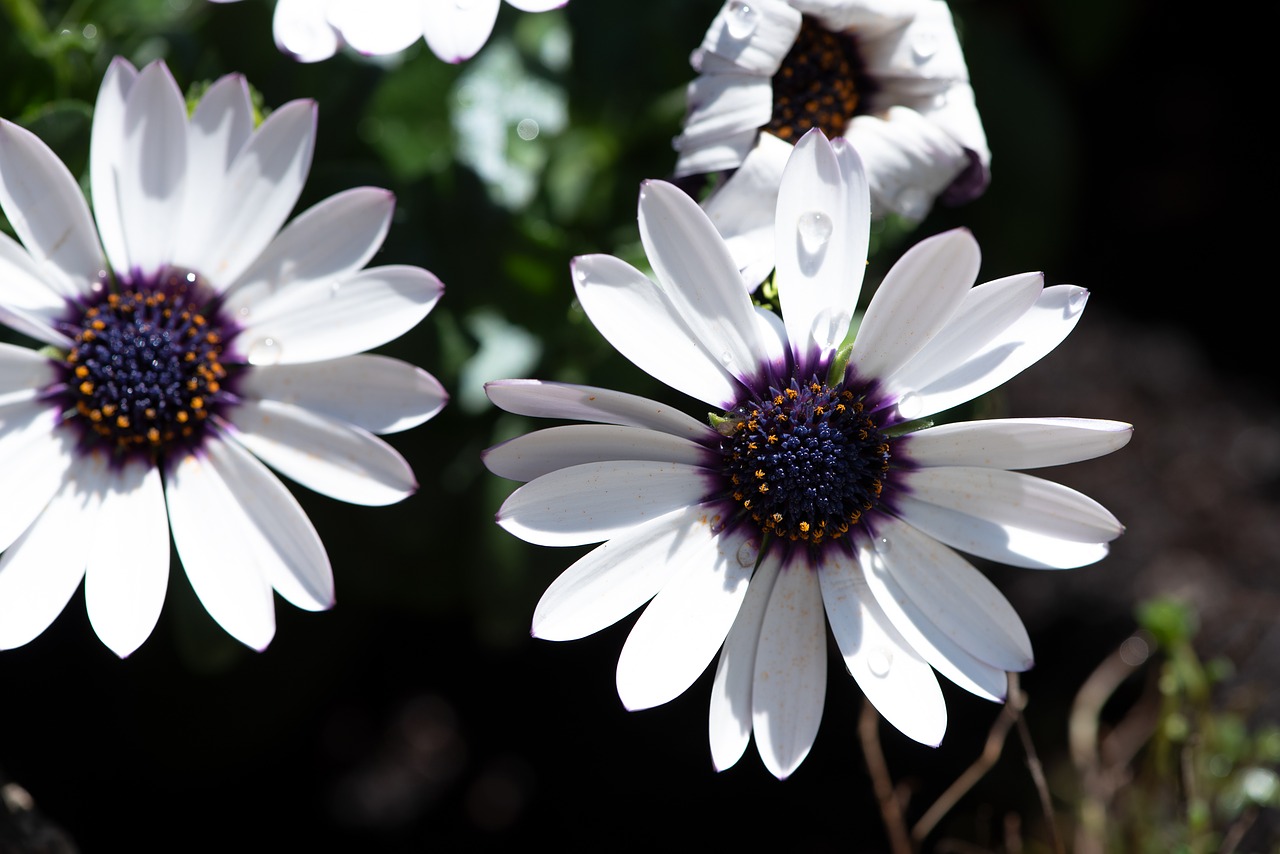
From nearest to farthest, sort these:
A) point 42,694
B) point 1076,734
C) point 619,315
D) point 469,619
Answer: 1. point 619,315
2. point 1076,734
3. point 42,694
4. point 469,619

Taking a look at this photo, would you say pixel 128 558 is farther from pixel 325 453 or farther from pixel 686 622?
pixel 686 622

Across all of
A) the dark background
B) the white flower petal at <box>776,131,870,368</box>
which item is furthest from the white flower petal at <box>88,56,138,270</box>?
the white flower petal at <box>776,131,870,368</box>

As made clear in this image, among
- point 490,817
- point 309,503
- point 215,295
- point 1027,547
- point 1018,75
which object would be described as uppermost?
point 1018,75

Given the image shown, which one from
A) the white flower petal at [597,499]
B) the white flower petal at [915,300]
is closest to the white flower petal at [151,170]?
the white flower petal at [597,499]

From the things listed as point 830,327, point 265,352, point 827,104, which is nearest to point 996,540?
point 830,327

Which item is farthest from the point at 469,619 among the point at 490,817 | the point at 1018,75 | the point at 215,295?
the point at 1018,75

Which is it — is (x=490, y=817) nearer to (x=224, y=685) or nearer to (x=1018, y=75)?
(x=224, y=685)

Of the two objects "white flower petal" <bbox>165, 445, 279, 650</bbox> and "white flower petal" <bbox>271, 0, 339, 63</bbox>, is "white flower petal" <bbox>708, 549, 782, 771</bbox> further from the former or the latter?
"white flower petal" <bbox>271, 0, 339, 63</bbox>

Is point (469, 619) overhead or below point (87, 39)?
below
